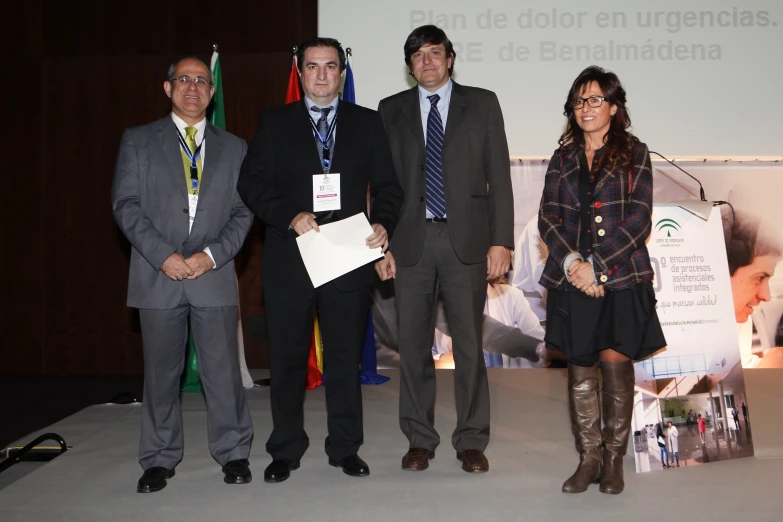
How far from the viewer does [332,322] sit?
292cm

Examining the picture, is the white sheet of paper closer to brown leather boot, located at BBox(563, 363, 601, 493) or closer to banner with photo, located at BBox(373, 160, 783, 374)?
brown leather boot, located at BBox(563, 363, 601, 493)

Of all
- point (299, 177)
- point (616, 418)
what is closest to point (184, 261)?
point (299, 177)

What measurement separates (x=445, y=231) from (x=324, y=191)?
1.85 feet

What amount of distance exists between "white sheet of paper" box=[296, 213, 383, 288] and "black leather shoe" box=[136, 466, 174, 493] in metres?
0.96

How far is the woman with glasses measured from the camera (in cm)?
268

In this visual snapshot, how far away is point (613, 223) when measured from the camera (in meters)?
2.70

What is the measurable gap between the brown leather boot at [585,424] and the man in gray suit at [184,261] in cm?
131

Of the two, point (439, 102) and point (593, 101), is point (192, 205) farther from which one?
point (593, 101)

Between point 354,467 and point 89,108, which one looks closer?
point 354,467

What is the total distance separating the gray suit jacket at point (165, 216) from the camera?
9.21ft

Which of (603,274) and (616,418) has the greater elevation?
(603,274)

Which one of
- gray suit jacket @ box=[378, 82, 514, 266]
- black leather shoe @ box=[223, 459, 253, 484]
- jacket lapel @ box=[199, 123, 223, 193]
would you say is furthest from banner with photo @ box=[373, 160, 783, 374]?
jacket lapel @ box=[199, 123, 223, 193]

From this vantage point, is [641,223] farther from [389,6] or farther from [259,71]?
[259,71]

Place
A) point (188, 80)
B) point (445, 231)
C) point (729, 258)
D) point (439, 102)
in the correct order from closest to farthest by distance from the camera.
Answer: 1. point (188, 80)
2. point (445, 231)
3. point (439, 102)
4. point (729, 258)
